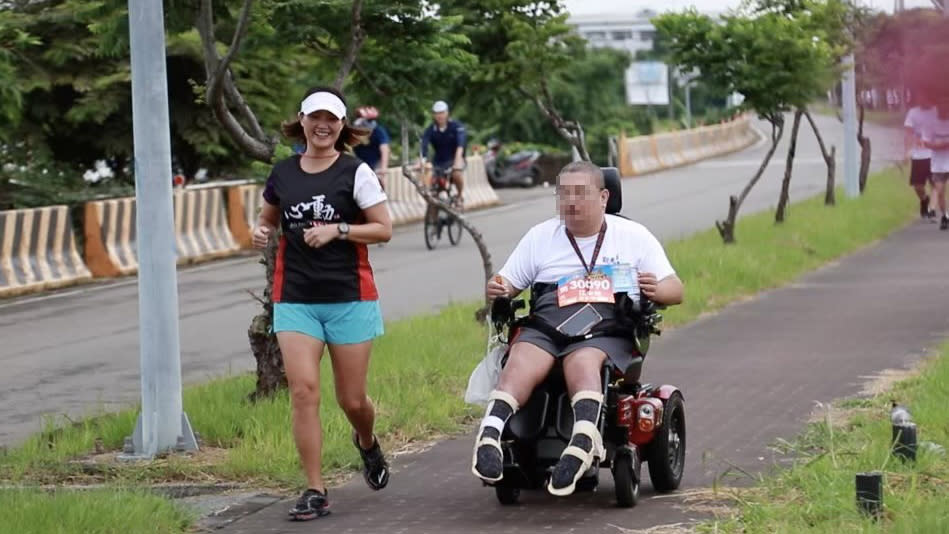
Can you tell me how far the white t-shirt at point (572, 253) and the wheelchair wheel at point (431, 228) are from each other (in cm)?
1672

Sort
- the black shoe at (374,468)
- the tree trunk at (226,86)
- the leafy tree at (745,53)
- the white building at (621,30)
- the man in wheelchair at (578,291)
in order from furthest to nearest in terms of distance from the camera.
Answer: the white building at (621,30) < the leafy tree at (745,53) < the tree trunk at (226,86) < the black shoe at (374,468) < the man in wheelchair at (578,291)

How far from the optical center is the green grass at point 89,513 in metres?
6.38

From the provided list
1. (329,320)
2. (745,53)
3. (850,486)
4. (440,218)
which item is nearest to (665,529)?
(850,486)

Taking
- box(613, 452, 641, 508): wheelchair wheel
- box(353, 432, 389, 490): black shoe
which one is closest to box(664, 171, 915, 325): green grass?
box(353, 432, 389, 490): black shoe

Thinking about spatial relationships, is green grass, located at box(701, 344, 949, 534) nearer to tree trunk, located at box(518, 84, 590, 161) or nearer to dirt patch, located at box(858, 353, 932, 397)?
dirt patch, located at box(858, 353, 932, 397)

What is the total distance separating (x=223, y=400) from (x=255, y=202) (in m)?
16.3

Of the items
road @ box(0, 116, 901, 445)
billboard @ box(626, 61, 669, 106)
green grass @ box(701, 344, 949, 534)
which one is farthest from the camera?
billboard @ box(626, 61, 669, 106)

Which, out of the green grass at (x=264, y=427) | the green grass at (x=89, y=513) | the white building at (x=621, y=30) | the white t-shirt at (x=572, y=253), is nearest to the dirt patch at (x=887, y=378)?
the green grass at (x=264, y=427)

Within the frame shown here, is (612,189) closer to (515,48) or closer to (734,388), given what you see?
(734,388)

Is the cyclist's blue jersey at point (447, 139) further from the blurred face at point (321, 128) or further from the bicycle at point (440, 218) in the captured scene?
the blurred face at point (321, 128)

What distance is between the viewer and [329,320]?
7.34 m

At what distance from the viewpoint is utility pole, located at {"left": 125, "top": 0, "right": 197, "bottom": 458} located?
880 centimetres

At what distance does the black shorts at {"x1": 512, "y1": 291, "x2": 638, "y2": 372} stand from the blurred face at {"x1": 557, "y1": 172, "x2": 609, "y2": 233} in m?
0.34

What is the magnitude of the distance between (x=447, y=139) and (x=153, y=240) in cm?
1600
